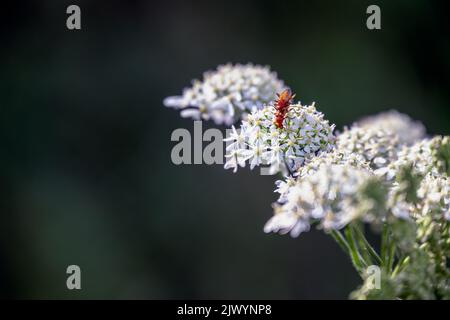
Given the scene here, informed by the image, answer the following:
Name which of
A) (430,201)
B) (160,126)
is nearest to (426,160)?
(430,201)

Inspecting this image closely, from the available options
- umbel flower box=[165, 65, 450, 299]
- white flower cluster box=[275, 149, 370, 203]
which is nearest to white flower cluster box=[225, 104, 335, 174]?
umbel flower box=[165, 65, 450, 299]

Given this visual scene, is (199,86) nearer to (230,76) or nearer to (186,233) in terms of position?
(230,76)

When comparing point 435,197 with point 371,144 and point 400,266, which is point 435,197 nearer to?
point 400,266

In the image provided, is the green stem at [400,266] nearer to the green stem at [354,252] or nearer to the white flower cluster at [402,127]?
the green stem at [354,252]

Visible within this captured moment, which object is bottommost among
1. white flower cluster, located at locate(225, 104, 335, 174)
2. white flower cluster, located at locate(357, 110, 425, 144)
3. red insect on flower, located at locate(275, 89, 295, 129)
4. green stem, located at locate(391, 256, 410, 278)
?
green stem, located at locate(391, 256, 410, 278)

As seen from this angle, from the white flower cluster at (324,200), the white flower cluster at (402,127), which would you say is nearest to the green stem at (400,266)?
the white flower cluster at (324,200)

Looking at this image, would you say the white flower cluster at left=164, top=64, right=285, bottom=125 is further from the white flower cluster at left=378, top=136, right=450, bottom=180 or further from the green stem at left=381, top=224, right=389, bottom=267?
the green stem at left=381, top=224, right=389, bottom=267

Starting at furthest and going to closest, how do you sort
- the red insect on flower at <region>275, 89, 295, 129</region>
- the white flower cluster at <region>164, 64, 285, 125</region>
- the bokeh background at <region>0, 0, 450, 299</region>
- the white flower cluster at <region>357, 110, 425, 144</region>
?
the bokeh background at <region>0, 0, 450, 299</region>
the white flower cluster at <region>357, 110, 425, 144</region>
the white flower cluster at <region>164, 64, 285, 125</region>
the red insect on flower at <region>275, 89, 295, 129</region>
